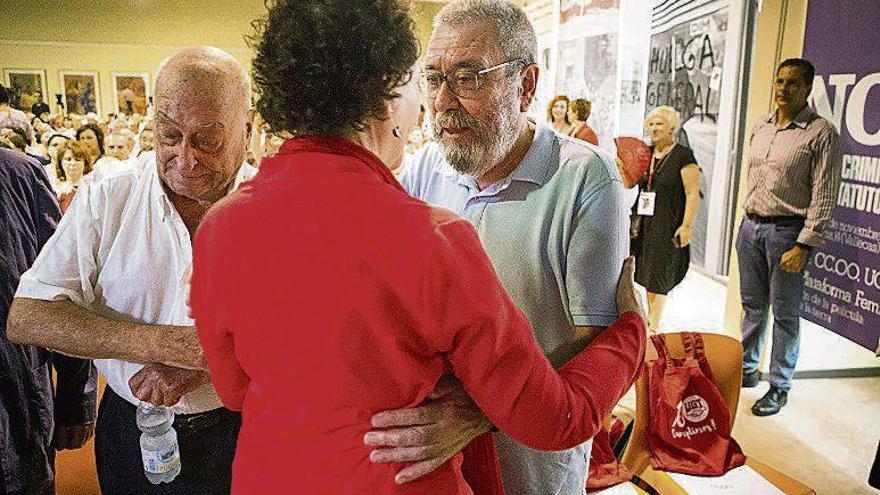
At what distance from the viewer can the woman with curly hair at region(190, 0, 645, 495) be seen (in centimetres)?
79

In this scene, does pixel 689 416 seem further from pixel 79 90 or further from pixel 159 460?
pixel 79 90

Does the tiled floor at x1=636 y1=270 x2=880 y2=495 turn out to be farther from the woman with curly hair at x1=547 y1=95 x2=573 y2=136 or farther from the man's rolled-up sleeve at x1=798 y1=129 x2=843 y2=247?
the woman with curly hair at x1=547 y1=95 x2=573 y2=136

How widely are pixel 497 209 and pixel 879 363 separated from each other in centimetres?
461

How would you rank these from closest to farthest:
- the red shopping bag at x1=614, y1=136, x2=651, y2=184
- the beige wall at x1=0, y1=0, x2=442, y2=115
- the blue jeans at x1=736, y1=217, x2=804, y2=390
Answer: the blue jeans at x1=736, y1=217, x2=804, y2=390, the red shopping bag at x1=614, y1=136, x2=651, y2=184, the beige wall at x1=0, y1=0, x2=442, y2=115

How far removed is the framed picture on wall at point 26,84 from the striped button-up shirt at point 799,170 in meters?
15.5

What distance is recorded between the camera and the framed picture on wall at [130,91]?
15.6m

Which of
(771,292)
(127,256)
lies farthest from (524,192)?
(771,292)

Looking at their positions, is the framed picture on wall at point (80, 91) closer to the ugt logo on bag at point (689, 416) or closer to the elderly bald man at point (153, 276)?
the elderly bald man at point (153, 276)

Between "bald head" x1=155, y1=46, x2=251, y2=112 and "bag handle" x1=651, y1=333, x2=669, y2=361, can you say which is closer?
"bald head" x1=155, y1=46, x2=251, y2=112

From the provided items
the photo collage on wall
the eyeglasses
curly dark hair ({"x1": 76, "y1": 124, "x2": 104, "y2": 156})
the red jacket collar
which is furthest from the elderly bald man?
the photo collage on wall

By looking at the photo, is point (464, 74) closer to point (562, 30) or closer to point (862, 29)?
point (862, 29)

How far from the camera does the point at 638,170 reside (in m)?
5.15

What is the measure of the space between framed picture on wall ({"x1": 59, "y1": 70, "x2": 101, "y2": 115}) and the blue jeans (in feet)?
50.9

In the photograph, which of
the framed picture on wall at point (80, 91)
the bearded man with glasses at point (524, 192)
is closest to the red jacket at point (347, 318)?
the bearded man with glasses at point (524, 192)
